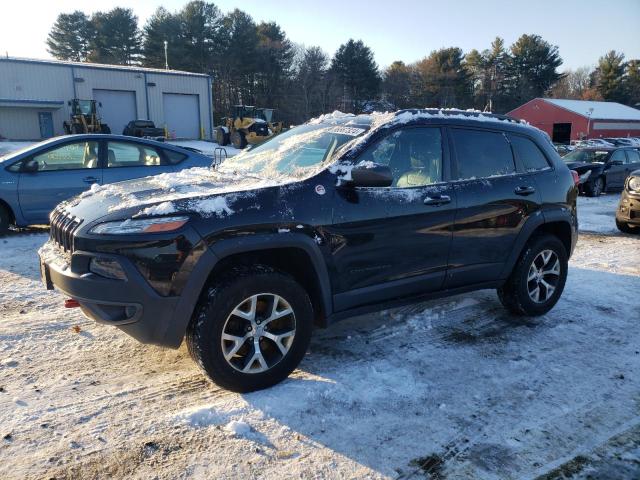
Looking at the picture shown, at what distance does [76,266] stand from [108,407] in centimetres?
90

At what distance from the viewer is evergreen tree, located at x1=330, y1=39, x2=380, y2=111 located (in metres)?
59.5

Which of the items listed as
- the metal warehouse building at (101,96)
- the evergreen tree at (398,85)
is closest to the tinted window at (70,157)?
the metal warehouse building at (101,96)

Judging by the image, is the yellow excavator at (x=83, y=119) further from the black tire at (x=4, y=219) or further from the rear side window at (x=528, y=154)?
the rear side window at (x=528, y=154)

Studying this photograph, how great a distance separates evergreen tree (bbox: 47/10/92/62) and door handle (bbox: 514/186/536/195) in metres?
65.9

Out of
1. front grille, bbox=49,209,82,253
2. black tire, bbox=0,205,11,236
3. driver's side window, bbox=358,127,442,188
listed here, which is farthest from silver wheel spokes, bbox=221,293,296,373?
black tire, bbox=0,205,11,236

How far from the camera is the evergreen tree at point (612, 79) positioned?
74.6 metres

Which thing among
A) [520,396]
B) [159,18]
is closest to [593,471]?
[520,396]

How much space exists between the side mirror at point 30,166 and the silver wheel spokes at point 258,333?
5677 millimetres

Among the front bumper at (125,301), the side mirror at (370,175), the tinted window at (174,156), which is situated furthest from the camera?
the tinted window at (174,156)

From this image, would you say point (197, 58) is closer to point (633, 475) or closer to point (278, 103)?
point (278, 103)

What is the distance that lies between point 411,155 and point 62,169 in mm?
5791

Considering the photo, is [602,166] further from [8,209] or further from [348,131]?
[8,209]

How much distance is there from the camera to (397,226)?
3.79m

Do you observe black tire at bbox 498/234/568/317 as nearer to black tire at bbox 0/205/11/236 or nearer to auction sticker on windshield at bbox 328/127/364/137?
auction sticker on windshield at bbox 328/127/364/137
